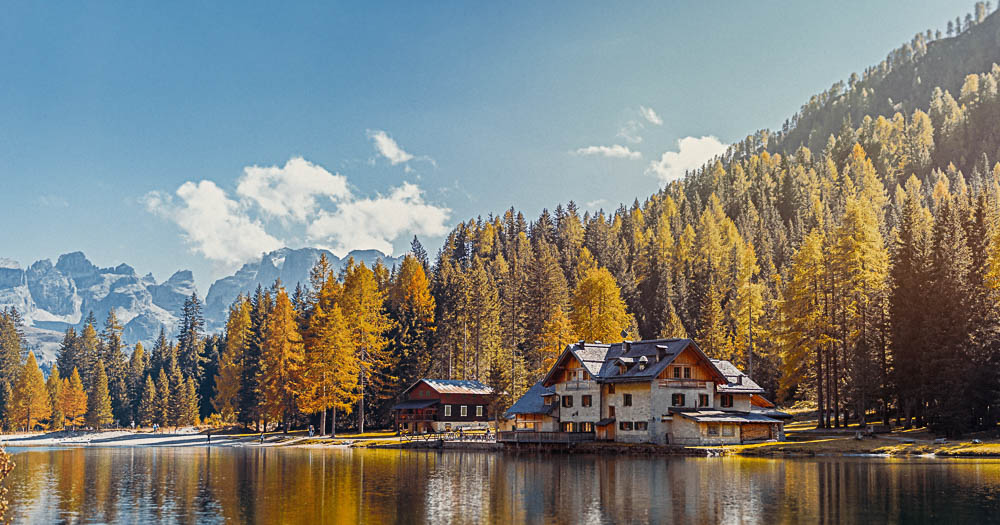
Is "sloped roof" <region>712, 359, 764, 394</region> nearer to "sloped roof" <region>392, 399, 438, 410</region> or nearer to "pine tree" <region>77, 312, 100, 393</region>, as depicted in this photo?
"sloped roof" <region>392, 399, 438, 410</region>

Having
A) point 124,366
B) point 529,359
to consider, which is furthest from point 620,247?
point 124,366

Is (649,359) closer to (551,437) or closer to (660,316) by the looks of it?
(551,437)

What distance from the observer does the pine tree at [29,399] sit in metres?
152

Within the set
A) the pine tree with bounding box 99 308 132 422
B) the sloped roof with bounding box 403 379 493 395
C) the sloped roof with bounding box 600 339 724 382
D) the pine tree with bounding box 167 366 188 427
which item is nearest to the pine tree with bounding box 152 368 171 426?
the pine tree with bounding box 167 366 188 427

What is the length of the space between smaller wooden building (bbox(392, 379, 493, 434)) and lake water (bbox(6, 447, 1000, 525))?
35730 millimetres

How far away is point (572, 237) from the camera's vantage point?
176m

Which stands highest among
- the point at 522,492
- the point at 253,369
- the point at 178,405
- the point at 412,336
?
the point at 412,336

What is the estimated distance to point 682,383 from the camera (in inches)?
2931

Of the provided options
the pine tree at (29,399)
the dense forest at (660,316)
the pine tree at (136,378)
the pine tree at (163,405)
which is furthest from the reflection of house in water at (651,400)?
the pine tree at (29,399)

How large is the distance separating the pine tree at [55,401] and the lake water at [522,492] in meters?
98.8

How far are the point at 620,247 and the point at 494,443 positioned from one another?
8052 cm

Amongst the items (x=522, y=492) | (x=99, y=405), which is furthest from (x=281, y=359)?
(x=522, y=492)

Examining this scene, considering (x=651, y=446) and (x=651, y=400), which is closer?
(x=651, y=446)

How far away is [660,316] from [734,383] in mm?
48786
